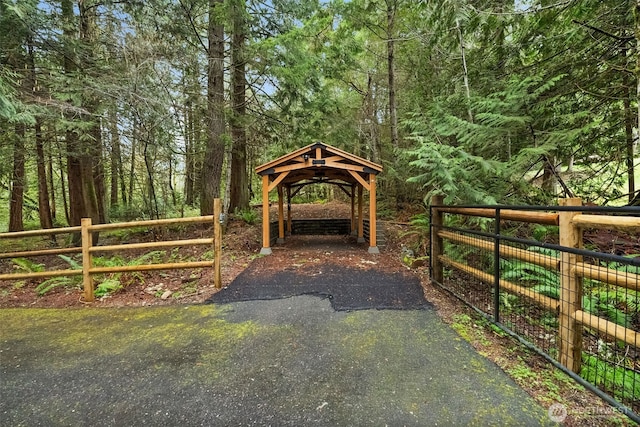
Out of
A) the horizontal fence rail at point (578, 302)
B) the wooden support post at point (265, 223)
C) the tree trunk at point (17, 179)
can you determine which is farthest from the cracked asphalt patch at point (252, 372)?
the tree trunk at point (17, 179)

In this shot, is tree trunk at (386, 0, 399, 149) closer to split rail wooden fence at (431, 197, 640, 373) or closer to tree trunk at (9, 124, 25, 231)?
split rail wooden fence at (431, 197, 640, 373)

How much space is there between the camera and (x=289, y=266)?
235 inches

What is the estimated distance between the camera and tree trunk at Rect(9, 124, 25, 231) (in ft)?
23.4

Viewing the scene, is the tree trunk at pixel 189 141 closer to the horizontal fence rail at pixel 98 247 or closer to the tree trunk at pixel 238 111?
the tree trunk at pixel 238 111

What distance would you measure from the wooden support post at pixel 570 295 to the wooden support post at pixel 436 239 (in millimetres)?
2137

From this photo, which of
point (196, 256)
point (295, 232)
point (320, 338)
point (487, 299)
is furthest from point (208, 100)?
point (487, 299)

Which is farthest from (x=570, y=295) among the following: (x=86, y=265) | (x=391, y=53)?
(x=391, y=53)

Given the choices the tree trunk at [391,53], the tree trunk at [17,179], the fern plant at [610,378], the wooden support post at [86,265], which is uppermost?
the tree trunk at [391,53]

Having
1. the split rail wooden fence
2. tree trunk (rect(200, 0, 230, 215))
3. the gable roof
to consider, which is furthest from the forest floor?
the gable roof

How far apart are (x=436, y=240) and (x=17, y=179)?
39.1 feet

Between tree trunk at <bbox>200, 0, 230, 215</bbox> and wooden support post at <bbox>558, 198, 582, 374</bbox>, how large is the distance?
7330mm

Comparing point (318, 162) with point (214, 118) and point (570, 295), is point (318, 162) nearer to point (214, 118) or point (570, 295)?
point (214, 118)

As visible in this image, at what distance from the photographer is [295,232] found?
10844 mm

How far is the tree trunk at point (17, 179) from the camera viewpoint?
7136mm
